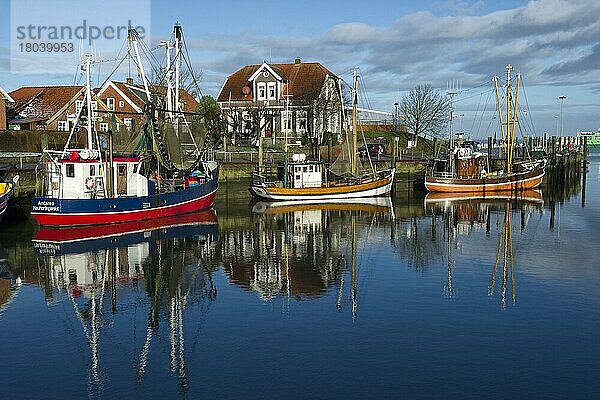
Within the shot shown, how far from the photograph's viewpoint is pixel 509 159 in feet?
180

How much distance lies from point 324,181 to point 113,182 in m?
17.8

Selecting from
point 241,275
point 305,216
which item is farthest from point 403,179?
point 241,275

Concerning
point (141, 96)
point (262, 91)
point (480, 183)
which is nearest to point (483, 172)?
point (480, 183)

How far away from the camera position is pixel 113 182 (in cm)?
3173

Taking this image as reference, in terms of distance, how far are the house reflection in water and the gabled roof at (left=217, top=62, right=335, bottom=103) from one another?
93.1 ft

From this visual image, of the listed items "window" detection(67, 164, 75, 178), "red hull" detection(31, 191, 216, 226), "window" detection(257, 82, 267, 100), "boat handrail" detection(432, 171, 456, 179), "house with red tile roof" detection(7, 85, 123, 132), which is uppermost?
"window" detection(257, 82, 267, 100)

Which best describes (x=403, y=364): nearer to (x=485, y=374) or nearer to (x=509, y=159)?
(x=485, y=374)

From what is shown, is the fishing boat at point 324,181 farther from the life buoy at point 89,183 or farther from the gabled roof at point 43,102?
the gabled roof at point 43,102

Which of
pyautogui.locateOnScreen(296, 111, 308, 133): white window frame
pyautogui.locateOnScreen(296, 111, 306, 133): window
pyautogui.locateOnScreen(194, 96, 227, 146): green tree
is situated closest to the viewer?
pyautogui.locateOnScreen(194, 96, 227, 146): green tree

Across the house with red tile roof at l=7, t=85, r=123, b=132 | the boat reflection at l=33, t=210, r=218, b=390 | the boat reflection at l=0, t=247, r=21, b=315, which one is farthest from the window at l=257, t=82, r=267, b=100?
the boat reflection at l=0, t=247, r=21, b=315

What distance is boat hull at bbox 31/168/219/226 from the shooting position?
96.4 feet

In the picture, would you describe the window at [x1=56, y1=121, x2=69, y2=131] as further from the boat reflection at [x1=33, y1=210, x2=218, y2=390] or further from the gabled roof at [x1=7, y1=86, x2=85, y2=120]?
the boat reflection at [x1=33, y1=210, x2=218, y2=390]

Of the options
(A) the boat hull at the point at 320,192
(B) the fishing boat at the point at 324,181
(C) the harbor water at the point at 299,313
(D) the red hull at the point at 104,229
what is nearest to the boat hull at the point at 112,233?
(D) the red hull at the point at 104,229

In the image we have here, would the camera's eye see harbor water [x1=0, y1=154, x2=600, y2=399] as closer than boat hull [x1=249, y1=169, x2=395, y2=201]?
Yes
